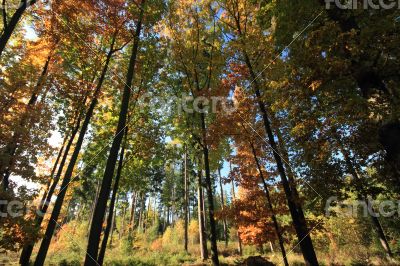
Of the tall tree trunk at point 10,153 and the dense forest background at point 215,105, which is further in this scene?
the tall tree trunk at point 10,153

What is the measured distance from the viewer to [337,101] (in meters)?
7.71

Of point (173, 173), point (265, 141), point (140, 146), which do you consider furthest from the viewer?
point (173, 173)

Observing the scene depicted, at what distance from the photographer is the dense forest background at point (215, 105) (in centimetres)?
722

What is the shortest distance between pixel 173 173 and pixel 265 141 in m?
38.7

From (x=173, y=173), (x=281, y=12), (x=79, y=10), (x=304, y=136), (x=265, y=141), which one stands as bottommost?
(x=304, y=136)

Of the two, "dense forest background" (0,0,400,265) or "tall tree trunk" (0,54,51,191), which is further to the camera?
"tall tree trunk" (0,54,51,191)

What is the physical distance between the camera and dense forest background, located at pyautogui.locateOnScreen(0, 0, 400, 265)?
722 cm

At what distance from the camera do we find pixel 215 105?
1402 centimetres

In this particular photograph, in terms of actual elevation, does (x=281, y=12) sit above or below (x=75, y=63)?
below

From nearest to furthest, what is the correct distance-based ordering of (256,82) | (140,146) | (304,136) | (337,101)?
(337,101) → (304,136) → (256,82) → (140,146)

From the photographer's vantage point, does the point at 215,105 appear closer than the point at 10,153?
No

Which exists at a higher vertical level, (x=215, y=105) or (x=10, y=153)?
(x=215, y=105)

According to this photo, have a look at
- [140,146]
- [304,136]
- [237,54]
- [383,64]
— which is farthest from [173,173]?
[383,64]

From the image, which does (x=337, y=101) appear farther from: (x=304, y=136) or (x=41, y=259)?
(x=41, y=259)
